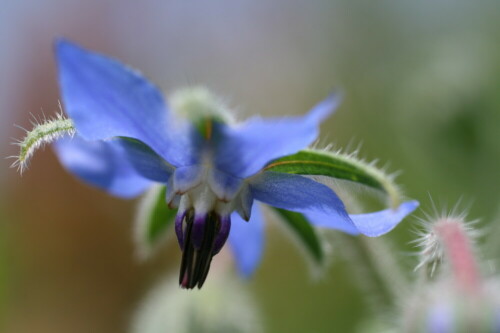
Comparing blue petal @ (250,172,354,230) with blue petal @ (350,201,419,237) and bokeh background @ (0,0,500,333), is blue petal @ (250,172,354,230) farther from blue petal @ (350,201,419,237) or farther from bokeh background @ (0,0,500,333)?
bokeh background @ (0,0,500,333)

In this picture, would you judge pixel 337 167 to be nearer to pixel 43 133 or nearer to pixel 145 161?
pixel 145 161

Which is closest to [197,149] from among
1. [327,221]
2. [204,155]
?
[204,155]

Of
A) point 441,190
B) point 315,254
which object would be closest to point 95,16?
point 441,190

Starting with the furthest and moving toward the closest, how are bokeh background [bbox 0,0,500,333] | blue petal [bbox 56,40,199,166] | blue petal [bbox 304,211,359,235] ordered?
bokeh background [bbox 0,0,500,333], blue petal [bbox 304,211,359,235], blue petal [bbox 56,40,199,166]

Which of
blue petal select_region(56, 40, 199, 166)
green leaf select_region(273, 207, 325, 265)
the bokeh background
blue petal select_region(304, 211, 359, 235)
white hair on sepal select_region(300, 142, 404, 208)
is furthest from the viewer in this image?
the bokeh background

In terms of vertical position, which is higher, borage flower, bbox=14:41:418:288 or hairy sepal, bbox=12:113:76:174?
borage flower, bbox=14:41:418:288

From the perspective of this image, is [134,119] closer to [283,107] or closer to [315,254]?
[315,254]

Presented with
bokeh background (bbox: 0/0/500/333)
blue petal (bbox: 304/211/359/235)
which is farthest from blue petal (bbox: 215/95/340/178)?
bokeh background (bbox: 0/0/500/333)
